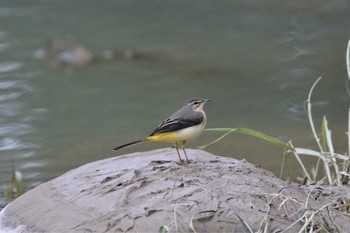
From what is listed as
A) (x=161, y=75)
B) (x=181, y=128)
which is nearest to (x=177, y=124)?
(x=181, y=128)

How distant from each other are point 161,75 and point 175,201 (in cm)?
626

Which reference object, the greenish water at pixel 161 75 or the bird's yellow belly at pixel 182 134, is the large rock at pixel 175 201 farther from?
the greenish water at pixel 161 75

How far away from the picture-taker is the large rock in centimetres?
486

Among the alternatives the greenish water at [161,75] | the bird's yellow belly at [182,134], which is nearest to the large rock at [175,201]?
the bird's yellow belly at [182,134]

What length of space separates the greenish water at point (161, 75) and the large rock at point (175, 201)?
226 centimetres

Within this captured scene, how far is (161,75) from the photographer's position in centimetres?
1122

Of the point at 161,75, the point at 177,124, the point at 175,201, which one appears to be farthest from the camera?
the point at 161,75

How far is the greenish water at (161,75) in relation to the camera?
30.1 ft

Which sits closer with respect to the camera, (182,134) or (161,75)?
(182,134)

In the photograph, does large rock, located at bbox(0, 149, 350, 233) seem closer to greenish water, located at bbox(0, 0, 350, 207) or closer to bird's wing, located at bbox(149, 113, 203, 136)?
bird's wing, located at bbox(149, 113, 203, 136)

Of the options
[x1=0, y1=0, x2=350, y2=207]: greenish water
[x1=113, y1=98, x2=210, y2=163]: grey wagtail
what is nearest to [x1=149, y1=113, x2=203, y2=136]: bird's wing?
[x1=113, y1=98, x2=210, y2=163]: grey wagtail

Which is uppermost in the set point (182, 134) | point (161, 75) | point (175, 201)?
point (182, 134)

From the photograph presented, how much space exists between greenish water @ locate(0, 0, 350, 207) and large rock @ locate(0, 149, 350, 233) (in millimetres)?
2258

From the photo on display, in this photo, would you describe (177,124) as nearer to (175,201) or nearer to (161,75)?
(175,201)
